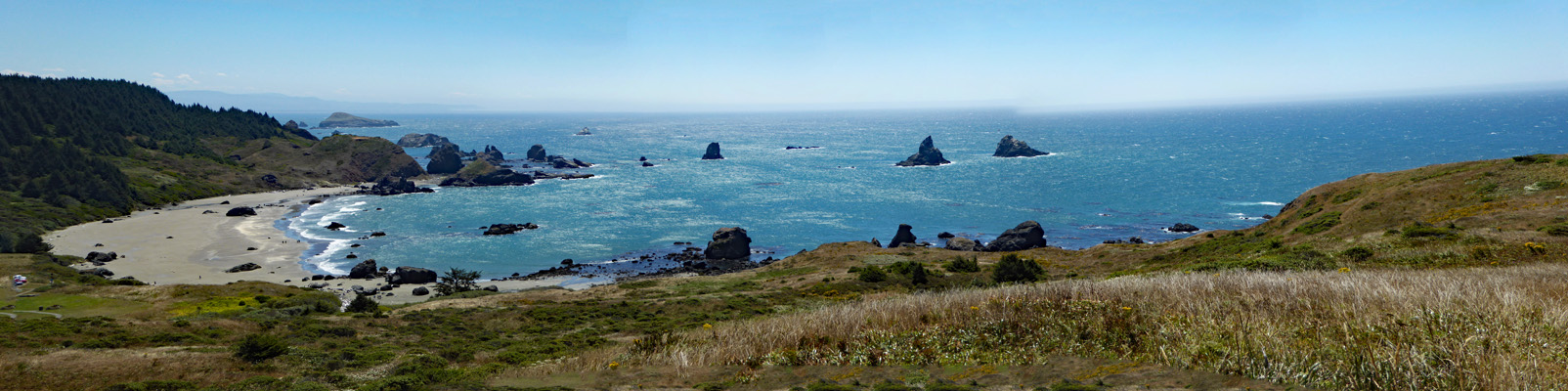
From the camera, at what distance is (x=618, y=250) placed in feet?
256

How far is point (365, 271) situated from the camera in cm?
6334

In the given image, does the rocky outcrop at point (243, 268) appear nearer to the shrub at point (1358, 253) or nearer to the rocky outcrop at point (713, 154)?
the shrub at point (1358, 253)

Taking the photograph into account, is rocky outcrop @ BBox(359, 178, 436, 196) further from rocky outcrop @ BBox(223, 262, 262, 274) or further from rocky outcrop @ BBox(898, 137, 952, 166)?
rocky outcrop @ BBox(898, 137, 952, 166)

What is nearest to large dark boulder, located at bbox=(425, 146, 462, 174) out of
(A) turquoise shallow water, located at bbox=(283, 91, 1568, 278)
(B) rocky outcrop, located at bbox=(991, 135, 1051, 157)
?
(A) turquoise shallow water, located at bbox=(283, 91, 1568, 278)

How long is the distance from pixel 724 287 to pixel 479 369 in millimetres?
28549

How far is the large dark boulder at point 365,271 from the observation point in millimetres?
62938

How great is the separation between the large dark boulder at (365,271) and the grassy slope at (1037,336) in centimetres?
3871

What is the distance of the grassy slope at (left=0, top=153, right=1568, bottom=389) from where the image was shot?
855cm

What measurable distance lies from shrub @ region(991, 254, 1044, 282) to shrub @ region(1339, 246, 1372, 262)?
13.4 m

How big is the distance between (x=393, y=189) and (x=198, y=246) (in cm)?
4767

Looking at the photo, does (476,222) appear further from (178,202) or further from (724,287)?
(724,287)

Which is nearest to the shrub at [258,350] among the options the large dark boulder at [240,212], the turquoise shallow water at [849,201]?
the turquoise shallow water at [849,201]

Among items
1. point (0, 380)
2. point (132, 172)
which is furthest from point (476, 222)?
point (0, 380)

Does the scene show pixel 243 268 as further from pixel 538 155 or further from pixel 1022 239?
pixel 538 155
